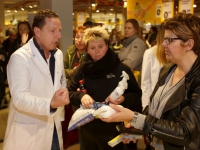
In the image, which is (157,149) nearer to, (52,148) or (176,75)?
(176,75)

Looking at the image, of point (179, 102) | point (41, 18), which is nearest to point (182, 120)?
point (179, 102)

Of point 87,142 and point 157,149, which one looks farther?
point 87,142

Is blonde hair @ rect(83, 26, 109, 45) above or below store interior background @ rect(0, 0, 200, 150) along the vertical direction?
below

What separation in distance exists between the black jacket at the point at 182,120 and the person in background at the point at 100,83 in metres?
0.84

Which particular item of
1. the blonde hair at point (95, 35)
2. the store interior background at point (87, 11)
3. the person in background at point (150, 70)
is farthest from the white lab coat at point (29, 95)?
the store interior background at point (87, 11)

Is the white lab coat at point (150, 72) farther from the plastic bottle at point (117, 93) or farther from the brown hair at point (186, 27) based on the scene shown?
the brown hair at point (186, 27)

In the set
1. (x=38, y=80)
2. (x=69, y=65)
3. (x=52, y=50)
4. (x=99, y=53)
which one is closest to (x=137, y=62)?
(x=69, y=65)

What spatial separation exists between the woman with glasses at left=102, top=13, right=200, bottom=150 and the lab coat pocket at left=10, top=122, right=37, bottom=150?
81cm

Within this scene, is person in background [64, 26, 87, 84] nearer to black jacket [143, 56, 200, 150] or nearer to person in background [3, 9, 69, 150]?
person in background [3, 9, 69, 150]

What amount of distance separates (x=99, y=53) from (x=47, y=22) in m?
0.60

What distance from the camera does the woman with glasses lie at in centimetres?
158

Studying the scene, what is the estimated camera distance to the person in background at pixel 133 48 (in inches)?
164

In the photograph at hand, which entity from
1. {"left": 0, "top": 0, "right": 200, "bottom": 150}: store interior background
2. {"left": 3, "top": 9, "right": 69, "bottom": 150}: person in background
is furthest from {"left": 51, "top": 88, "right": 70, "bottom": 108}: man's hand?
{"left": 0, "top": 0, "right": 200, "bottom": 150}: store interior background

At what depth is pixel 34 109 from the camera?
206cm
